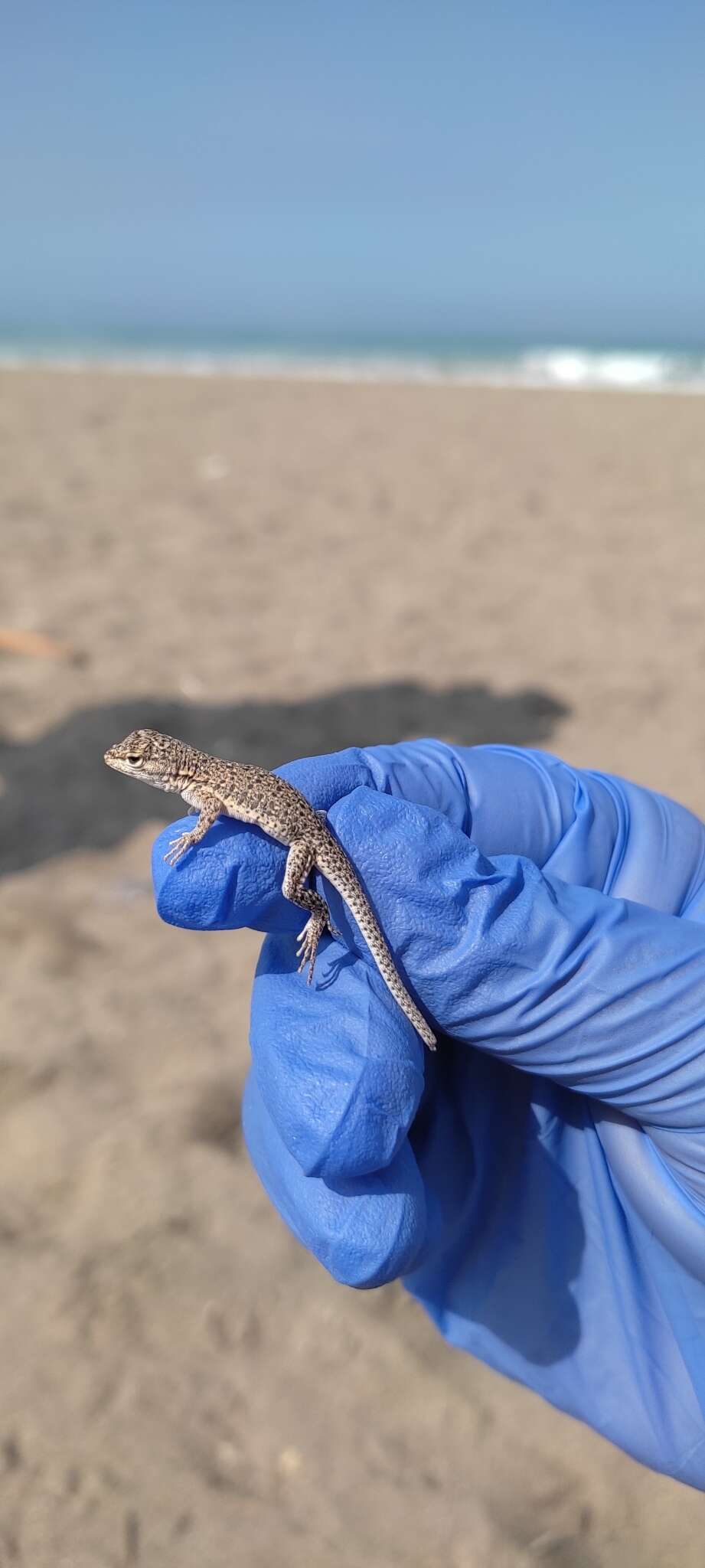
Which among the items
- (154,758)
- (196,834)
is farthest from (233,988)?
(196,834)

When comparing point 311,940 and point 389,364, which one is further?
point 389,364

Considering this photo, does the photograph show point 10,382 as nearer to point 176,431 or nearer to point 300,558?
point 176,431

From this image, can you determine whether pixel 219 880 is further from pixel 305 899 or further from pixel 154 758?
pixel 154 758

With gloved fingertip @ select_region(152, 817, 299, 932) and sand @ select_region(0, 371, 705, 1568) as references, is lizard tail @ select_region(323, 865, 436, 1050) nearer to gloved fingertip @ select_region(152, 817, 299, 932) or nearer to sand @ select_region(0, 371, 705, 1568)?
gloved fingertip @ select_region(152, 817, 299, 932)

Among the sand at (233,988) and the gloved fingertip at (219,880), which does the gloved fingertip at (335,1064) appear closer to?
the gloved fingertip at (219,880)

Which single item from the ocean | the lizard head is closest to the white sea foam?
the ocean

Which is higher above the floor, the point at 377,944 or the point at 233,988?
the point at 377,944

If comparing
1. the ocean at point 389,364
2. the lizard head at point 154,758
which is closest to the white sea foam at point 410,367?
the ocean at point 389,364
